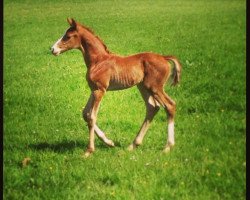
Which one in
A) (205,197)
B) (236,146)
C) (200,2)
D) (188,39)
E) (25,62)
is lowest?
(205,197)

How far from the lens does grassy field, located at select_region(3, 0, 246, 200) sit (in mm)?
4684

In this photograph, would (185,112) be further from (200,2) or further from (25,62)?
(25,62)

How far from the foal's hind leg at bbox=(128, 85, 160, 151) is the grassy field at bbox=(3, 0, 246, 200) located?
0.09m

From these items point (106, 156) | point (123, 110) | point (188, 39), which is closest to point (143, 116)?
point (123, 110)

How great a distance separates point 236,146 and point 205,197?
608 mm

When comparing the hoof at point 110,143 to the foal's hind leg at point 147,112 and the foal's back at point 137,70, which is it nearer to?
the foal's hind leg at point 147,112

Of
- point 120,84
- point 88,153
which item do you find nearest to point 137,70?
point 120,84

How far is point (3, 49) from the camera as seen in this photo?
5645 mm

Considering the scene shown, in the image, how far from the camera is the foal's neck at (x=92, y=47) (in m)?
5.05

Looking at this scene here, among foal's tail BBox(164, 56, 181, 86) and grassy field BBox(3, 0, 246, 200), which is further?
foal's tail BBox(164, 56, 181, 86)

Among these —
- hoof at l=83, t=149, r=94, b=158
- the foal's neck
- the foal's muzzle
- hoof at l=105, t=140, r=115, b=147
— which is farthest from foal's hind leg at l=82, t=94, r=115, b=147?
the foal's muzzle

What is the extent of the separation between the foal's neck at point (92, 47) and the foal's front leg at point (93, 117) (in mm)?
350

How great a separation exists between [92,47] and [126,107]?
30.9 inches

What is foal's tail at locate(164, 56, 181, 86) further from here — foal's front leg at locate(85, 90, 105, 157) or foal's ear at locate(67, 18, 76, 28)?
foal's ear at locate(67, 18, 76, 28)
